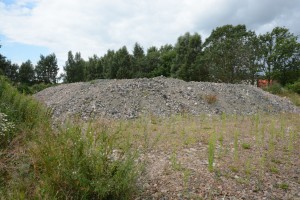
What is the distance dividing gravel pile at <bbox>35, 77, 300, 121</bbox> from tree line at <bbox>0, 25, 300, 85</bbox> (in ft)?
29.1

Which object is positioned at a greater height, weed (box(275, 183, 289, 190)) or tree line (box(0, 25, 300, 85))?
tree line (box(0, 25, 300, 85))

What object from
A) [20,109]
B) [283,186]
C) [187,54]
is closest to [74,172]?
[283,186]

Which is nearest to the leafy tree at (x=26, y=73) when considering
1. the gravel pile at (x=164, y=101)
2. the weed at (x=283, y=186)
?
the gravel pile at (x=164, y=101)

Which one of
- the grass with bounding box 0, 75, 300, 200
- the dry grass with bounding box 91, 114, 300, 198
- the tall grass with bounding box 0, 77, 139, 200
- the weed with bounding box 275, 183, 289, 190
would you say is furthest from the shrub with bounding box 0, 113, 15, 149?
the weed with bounding box 275, 183, 289, 190

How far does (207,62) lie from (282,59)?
7152 millimetres

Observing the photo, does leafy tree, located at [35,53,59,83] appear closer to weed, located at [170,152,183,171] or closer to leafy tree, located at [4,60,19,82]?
leafy tree, located at [4,60,19,82]

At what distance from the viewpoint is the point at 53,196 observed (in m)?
3.16

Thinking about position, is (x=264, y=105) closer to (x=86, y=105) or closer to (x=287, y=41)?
(x=86, y=105)

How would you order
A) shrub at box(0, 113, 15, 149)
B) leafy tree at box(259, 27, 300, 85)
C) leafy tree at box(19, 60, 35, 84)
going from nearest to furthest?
shrub at box(0, 113, 15, 149) → leafy tree at box(259, 27, 300, 85) → leafy tree at box(19, 60, 35, 84)

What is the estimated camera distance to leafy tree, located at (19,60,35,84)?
39.2 metres

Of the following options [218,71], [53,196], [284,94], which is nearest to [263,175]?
[53,196]

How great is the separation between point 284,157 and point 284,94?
15619mm

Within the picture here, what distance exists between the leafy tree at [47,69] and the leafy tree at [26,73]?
0.75 meters

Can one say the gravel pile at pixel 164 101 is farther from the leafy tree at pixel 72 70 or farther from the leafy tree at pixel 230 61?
the leafy tree at pixel 72 70
